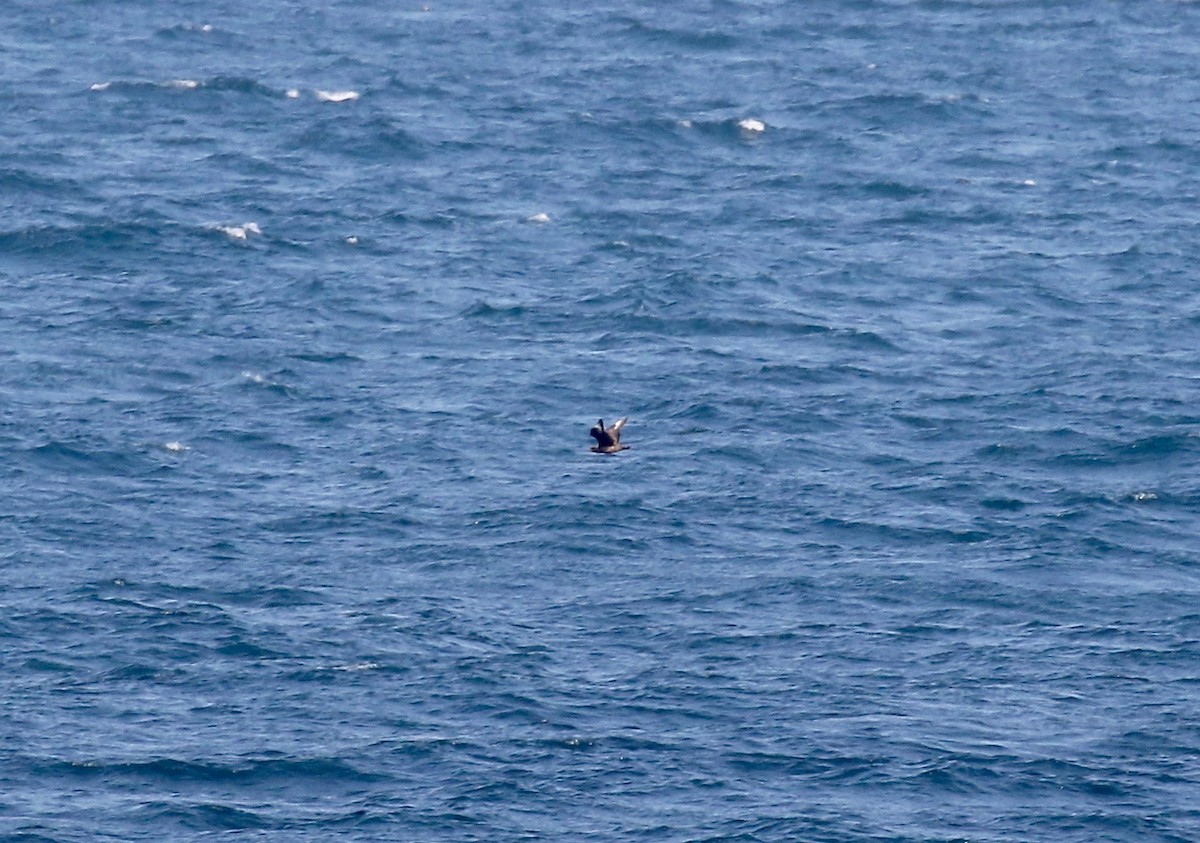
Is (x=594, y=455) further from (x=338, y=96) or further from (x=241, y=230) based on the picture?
(x=338, y=96)

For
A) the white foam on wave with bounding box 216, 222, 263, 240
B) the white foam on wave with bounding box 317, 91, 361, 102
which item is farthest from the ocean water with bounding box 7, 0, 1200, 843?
the white foam on wave with bounding box 317, 91, 361, 102

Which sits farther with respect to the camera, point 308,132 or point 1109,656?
point 308,132

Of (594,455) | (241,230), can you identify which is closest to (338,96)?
(241,230)

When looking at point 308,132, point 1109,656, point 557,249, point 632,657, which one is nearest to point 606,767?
point 632,657

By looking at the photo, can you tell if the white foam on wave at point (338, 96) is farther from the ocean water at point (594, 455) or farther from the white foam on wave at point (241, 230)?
the white foam on wave at point (241, 230)

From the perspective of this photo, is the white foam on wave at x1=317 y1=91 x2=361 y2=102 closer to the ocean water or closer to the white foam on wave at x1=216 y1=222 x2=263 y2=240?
the ocean water

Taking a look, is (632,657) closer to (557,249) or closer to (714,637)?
(714,637)
